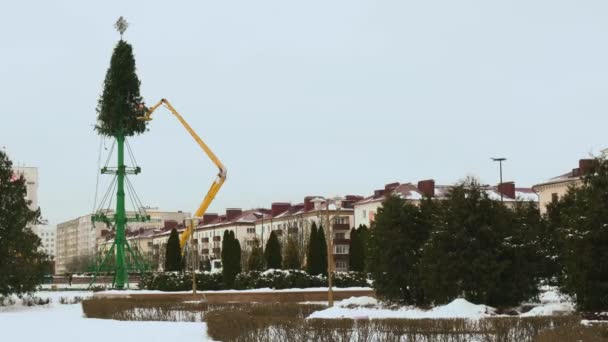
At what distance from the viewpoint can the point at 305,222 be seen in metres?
107

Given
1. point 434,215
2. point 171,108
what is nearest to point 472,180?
point 434,215

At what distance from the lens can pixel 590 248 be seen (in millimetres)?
25906

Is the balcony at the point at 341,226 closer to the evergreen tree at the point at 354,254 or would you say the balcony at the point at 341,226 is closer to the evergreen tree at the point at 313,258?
the evergreen tree at the point at 354,254

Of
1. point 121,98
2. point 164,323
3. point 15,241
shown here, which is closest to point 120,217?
point 121,98

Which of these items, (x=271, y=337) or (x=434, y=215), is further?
(x=434, y=215)

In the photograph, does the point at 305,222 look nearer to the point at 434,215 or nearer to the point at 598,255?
the point at 434,215

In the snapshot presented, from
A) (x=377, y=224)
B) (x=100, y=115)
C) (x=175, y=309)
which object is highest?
(x=100, y=115)

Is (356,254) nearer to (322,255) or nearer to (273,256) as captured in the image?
(322,255)

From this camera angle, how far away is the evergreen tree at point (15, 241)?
44375 millimetres

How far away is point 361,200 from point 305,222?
987cm

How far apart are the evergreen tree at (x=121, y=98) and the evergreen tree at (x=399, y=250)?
32609 millimetres

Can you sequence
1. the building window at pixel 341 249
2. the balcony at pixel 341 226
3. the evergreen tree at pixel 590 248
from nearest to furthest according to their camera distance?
the evergreen tree at pixel 590 248
the building window at pixel 341 249
the balcony at pixel 341 226

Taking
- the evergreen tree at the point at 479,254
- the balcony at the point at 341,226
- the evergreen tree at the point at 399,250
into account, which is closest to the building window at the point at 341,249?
the balcony at the point at 341,226

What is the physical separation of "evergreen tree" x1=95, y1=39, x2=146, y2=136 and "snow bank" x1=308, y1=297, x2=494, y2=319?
32.9 m
